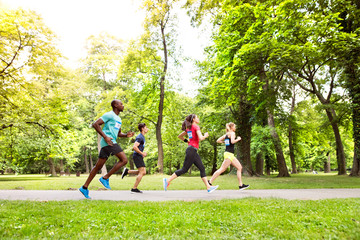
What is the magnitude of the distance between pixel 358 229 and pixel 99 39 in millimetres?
33832

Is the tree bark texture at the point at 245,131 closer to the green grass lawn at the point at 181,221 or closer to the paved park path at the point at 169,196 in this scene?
the paved park path at the point at 169,196

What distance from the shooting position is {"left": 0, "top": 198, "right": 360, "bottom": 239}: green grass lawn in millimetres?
3322

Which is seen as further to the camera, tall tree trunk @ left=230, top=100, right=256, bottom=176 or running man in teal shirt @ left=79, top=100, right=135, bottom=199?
tall tree trunk @ left=230, top=100, right=256, bottom=176

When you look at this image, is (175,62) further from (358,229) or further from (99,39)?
(358,229)

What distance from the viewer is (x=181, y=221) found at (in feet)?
12.6

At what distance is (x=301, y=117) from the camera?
32.1 m

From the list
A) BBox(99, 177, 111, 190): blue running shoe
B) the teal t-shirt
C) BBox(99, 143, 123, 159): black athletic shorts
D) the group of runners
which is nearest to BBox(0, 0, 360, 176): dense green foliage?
the group of runners

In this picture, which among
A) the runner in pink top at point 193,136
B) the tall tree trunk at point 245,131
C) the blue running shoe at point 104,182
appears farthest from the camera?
the tall tree trunk at point 245,131

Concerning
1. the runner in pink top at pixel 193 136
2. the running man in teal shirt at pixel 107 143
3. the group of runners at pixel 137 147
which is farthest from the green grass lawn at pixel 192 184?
the running man in teal shirt at pixel 107 143

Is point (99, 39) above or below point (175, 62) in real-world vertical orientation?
above

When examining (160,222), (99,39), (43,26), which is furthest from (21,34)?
(99,39)

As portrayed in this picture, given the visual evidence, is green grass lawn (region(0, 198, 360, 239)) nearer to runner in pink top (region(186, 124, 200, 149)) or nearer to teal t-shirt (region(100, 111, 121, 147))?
teal t-shirt (region(100, 111, 121, 147))

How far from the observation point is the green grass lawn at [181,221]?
10.9 ft

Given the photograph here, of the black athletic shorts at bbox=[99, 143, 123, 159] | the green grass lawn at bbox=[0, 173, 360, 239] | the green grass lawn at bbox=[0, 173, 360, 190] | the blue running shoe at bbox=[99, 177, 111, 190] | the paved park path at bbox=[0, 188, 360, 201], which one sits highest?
the black athletic shorts at bbox=[99, 143, 123, 159]
